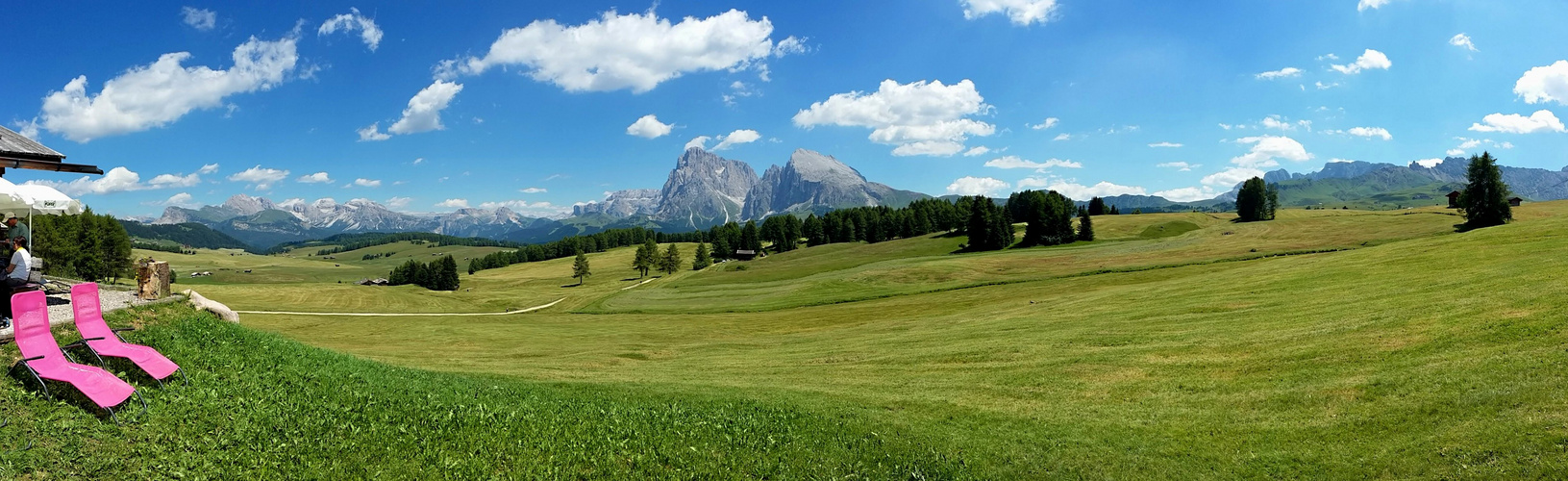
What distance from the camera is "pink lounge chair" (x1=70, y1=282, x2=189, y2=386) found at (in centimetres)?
1201

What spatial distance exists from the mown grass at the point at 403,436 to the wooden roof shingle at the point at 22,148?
5832 millimetres

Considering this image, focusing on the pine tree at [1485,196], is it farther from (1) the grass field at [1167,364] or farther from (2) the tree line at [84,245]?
(2) the tree line at [84,245]

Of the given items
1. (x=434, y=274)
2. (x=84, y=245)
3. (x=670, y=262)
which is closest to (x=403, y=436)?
(x=84, y=245)

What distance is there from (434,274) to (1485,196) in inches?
6590

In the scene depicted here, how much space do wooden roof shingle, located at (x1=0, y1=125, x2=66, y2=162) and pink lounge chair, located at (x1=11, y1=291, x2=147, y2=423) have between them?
20.5ft

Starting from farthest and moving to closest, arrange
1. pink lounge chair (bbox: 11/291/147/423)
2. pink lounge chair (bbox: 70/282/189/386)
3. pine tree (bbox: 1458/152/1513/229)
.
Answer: pine tree (bbox: 1458/152/1513/229) < pink lounge chair (bbox: 70/282/189/386) < pink lounge chair (bbox: 11/291/147/423)

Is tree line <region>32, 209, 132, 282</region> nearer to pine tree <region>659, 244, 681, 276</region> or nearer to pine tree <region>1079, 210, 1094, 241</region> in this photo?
pine tree <region>659, 244, 681, 276</region>

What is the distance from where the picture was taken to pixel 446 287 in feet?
433

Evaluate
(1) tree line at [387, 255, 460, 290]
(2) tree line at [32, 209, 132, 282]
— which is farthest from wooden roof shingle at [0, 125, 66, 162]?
(1) tree line at [387, 255, 460, 290]

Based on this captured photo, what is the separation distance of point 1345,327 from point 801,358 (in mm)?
17450

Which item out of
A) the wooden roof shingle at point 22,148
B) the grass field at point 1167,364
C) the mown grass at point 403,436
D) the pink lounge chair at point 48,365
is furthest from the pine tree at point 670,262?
the pink lounge chair at point 48,365

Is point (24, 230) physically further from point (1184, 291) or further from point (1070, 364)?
point (1184, 291)

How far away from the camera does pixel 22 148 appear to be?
618 inches

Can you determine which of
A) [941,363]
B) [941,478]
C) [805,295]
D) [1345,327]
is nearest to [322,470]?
[941,478]
